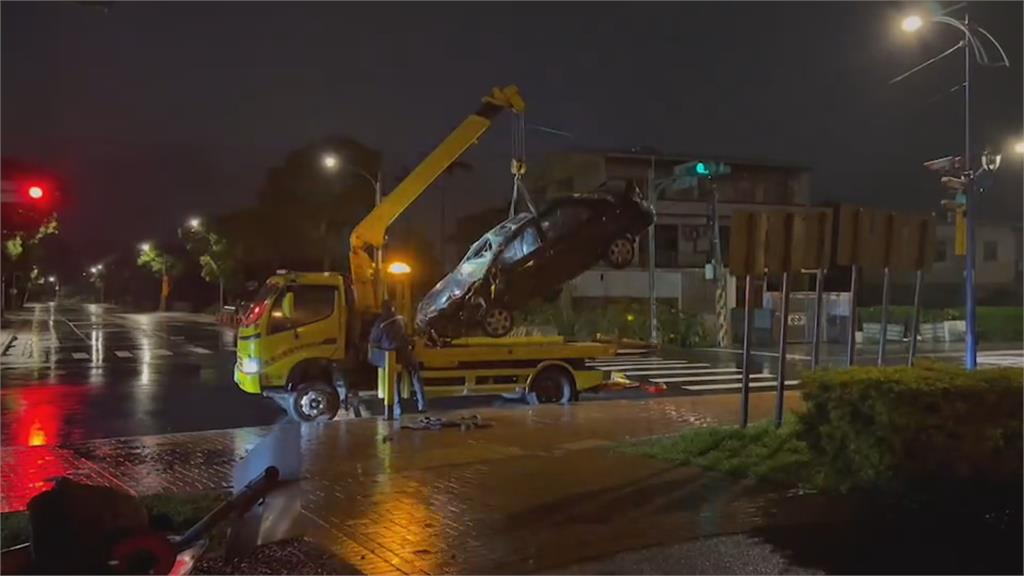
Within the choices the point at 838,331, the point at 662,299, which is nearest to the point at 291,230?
the point at 662,299

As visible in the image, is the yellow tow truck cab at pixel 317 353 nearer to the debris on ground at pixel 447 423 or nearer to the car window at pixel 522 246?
the car window at pixel 522 246

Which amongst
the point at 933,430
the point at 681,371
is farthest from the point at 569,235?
the point at 681,371

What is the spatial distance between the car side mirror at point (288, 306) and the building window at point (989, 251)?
5130 centimetres

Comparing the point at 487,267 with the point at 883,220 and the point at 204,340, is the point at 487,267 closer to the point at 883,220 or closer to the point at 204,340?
the point at 883,220

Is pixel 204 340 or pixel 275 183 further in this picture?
pixel 275 183

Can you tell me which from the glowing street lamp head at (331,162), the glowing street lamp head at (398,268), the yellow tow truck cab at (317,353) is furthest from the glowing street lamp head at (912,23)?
the glowing street lamp head at (331,162)

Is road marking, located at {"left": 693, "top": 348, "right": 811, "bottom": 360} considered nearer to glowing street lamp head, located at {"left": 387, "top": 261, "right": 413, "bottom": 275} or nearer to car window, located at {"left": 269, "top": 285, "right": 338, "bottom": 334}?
glowing street lamp head, located at {"left": 387, "top": 261, "right": 413, "bottom": 275}

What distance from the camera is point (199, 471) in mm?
9703

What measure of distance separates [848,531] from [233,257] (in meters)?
52.4

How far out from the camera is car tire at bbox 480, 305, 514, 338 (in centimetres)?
1537

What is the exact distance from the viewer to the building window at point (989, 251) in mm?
55562

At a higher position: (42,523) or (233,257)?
(233,257)

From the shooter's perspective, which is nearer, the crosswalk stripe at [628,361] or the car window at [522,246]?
the car window at [522,246]

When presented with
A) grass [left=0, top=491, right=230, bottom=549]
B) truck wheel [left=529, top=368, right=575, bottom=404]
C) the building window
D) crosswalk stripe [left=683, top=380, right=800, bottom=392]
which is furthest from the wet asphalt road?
the building window
